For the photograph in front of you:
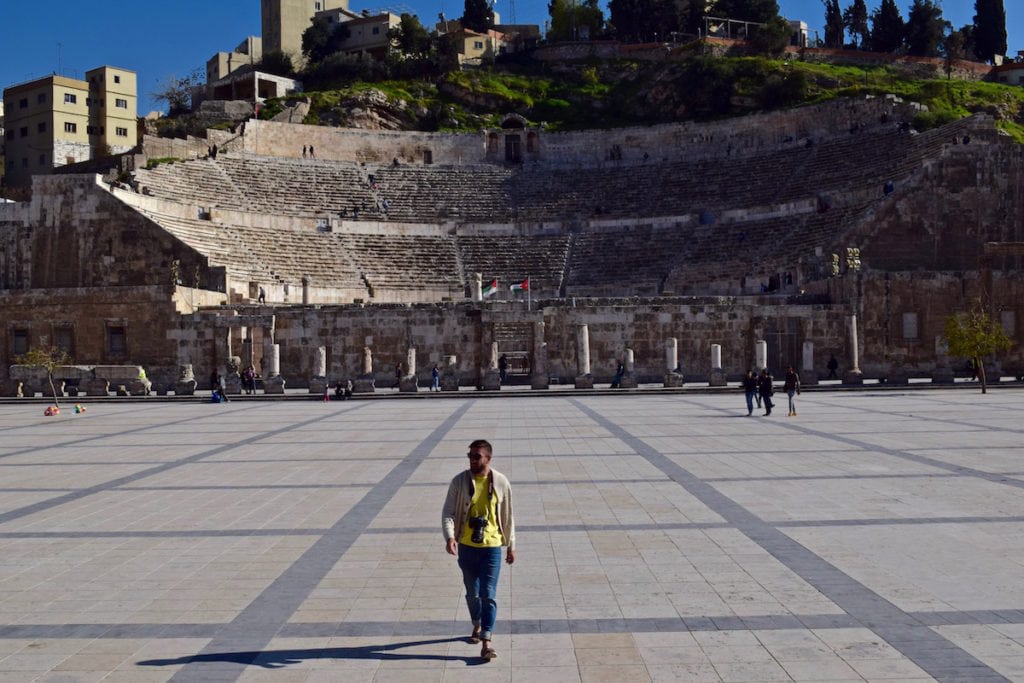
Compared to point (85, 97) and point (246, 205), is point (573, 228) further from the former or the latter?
point (85, 97)

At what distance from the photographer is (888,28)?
89562 mm

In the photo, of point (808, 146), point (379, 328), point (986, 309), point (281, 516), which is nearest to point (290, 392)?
point (379, 328)

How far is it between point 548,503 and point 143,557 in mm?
Result: 4869

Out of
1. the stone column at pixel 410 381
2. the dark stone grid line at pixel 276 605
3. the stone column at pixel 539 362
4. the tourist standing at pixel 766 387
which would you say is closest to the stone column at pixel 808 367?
the stone column at pixel 539 362

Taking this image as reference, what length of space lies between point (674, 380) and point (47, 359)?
23363 mm

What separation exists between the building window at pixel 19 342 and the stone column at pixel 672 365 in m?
27.4

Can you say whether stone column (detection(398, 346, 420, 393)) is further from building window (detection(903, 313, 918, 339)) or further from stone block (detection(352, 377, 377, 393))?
building window (detection(903, 313, 918, 339))

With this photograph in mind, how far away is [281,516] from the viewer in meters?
10.8

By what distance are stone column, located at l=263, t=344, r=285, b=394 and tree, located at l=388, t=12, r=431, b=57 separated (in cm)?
5692

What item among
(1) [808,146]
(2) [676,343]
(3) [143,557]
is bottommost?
(3) [143,557]

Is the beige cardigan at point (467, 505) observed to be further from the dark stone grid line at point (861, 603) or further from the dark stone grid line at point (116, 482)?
the dark stone grid line at point (116, 482)

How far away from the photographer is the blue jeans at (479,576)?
246 inches

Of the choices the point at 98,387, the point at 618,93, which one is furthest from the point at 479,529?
the point at 618,93

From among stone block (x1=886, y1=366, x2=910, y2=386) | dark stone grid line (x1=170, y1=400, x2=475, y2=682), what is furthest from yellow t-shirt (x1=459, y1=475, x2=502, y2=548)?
stone block (x1=886, y1=366, x2=910, y2=386)
